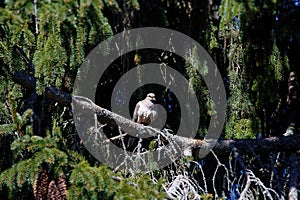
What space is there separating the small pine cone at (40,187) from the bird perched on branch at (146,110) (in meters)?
1.73

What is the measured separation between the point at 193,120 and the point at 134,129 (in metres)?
0.48

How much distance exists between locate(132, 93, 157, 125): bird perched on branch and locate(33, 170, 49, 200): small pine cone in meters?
1.73

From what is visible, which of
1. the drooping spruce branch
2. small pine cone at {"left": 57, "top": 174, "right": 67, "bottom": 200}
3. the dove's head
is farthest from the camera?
the dove's head

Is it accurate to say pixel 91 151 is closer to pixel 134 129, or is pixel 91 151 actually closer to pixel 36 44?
pixel 134 129

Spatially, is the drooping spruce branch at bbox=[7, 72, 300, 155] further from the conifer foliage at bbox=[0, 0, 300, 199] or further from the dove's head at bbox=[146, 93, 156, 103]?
the dove's head at bbox=[146, 93, 156, 103]

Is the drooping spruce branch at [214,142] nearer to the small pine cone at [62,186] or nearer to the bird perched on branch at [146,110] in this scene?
the bird perched on branch at [146,110]

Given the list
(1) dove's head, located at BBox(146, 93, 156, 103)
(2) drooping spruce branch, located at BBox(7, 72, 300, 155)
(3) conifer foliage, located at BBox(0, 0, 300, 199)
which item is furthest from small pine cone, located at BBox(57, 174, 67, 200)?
(1) dove's head, located at BBox(146, 93, 156, 103)

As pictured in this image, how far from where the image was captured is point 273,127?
197 inches

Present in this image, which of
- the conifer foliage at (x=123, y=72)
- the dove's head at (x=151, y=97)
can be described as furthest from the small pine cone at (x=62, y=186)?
the dove's head at (x=151, y=97)

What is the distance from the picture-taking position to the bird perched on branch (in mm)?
4793

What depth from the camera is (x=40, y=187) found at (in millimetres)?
3117

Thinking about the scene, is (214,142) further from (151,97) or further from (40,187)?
(40,187)

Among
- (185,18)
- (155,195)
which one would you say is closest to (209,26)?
(185,18)

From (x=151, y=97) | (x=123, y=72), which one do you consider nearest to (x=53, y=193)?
(x=123, y=72)
